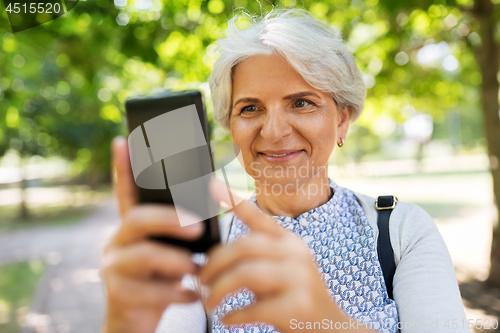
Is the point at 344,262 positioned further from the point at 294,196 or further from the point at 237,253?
the point at 237,253

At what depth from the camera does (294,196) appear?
167 cm

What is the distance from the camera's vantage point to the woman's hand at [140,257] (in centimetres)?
62

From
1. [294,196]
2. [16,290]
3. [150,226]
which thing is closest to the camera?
[150,226]

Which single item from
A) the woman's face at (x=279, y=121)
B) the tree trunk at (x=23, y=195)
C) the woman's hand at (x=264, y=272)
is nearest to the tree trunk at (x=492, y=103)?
the woman's face at (x=279, y=121)

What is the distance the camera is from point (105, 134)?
61.7 feet

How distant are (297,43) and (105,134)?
62.4ft

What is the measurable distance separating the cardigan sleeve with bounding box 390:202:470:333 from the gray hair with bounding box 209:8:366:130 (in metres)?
0.61

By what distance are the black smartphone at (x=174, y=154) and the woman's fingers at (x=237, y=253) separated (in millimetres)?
29

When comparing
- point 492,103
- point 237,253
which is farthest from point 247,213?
point 492,103

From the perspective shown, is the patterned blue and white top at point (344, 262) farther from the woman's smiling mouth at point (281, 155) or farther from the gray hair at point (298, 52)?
the gray hair at point (298, 52)

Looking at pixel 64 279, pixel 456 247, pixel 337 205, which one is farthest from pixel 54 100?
pixel 337 205

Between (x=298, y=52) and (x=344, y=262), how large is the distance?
2.89ft

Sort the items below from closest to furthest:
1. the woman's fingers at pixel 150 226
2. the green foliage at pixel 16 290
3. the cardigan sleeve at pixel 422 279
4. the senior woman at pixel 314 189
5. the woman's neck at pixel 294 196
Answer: the woman's fingers at pixel 150 226 < the cardigan sleeve at pixel 422 279 < the senior woman at pixel 314 189 < the woman's neck at pixel 294 196 < the green foliage at pixel 16 290

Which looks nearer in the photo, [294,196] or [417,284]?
[417,284]
